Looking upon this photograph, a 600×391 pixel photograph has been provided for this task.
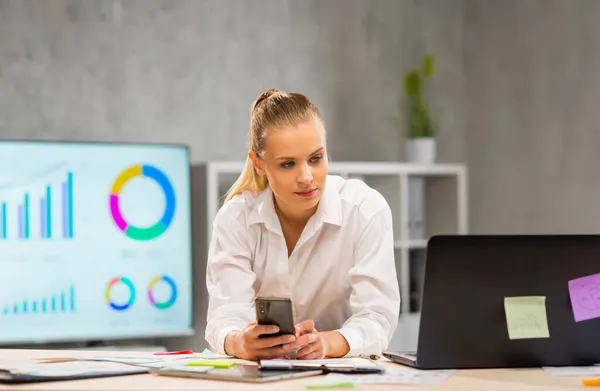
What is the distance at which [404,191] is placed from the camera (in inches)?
188

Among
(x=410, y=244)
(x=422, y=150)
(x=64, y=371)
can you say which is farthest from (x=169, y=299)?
(x=64, y=371)

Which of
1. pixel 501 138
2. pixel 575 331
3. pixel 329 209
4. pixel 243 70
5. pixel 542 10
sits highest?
pixel 542 10

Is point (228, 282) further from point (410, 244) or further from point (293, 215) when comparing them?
point (410, 244)

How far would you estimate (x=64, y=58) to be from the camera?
4273 millimetres

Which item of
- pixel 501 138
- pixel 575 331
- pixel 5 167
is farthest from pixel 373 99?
pixel 575 331

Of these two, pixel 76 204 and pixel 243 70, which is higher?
pixel 243 70

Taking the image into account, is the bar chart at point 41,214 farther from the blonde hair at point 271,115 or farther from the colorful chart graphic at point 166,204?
the blonde hair at point 271,115

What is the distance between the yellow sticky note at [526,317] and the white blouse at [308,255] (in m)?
0.55

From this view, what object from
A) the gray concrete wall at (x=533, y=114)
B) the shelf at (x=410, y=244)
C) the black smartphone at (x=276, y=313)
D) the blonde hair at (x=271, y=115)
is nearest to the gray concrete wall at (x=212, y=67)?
the gray concrete wall at (x=533, y=114)

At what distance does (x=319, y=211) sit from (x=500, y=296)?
2.40 feet

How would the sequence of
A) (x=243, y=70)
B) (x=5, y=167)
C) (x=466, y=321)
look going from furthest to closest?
(x=243, y=70) → (x=5, y=167) → (x=466, y=321)

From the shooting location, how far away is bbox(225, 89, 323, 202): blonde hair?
2.41m

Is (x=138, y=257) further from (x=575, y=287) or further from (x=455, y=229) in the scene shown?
(x=575, y=287)

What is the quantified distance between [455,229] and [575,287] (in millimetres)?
3104
